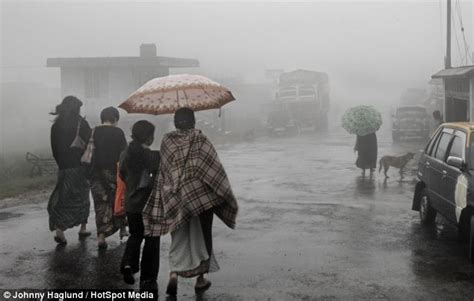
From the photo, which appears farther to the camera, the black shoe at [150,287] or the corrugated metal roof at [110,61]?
the corrugated metal roof at [110,61]

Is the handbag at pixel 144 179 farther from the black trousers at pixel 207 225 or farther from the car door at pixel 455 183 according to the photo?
the car door at pixel 455 183

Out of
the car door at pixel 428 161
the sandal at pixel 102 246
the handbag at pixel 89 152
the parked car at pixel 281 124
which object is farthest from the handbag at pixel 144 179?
the parked car at pixel 281 124

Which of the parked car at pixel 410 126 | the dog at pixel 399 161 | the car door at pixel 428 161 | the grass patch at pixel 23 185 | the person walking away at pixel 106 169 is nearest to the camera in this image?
the person walking away at pixel 106 169

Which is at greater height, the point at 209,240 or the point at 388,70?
the point at 388,70

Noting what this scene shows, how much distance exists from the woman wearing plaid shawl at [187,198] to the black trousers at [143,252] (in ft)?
0.62

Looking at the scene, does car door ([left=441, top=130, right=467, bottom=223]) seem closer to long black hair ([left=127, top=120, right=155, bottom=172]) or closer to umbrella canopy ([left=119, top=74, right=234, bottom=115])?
umbrella canopy ([left=119, top=74, right=234, bottom=115])

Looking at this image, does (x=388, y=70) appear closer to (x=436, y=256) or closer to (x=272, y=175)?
→ (x=272, y=175)

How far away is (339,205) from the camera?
10.0 metres

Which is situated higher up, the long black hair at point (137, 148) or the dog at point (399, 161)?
the long black hair at point (137, 148)

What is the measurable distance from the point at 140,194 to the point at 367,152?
9.99 m

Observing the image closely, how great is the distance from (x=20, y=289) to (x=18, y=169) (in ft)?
38.6

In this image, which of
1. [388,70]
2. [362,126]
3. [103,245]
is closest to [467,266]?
[103,245]

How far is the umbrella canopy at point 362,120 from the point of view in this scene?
45.6ft

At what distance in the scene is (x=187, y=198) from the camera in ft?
16.2
